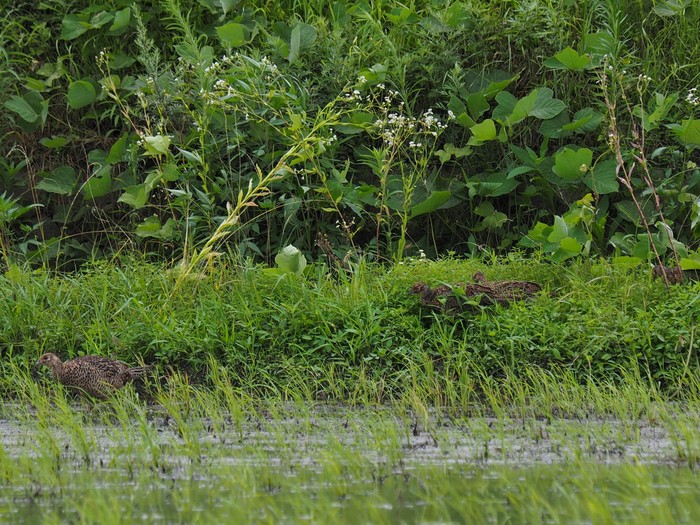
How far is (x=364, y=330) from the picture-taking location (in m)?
5.05

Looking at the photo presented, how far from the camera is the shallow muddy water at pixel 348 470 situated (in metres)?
2.78

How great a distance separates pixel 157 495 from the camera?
3039 mm

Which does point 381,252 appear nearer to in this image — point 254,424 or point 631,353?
point 631,353

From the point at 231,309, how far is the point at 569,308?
168cm

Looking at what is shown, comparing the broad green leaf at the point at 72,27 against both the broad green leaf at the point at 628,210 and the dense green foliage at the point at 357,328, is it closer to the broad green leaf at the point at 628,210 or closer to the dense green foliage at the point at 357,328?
the dense green foliage at the point at 357,328

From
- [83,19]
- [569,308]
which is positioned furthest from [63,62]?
[569,308]

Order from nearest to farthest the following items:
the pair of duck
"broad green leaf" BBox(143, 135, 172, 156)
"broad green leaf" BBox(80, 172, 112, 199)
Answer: the pair of duck → "broad green leaf" BBox(143, 135, 172, 156) → "broad green leaf" BBox(80, 172, 112, 199)

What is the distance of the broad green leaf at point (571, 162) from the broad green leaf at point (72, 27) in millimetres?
3383

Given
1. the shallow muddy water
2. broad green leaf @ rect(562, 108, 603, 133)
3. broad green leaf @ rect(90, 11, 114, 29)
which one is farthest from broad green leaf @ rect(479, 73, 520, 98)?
the shallow muddy water

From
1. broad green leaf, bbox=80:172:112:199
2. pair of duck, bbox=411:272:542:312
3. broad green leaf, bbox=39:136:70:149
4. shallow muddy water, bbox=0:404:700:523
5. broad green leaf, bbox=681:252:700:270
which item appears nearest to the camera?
shallow muddy water, bbox=0:404:700:523

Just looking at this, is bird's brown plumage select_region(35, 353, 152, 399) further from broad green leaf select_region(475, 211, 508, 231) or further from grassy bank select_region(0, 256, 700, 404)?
broad green leaf select_region(475, 211, 508, 231)

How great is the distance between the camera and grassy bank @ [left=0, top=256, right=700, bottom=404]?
4.83 m

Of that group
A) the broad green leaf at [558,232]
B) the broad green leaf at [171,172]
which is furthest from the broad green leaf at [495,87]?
the broad green leaf at [171,172]

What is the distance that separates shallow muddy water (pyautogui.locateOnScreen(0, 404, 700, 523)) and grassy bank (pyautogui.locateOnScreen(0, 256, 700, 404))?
580mm
